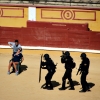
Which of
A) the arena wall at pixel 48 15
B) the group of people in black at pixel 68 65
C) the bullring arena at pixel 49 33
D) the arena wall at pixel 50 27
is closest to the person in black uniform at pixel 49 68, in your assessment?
the group of people in black at pixel 68 65

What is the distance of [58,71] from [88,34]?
3.36 meters

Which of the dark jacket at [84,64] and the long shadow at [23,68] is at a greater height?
the dark jacket at [84,64]

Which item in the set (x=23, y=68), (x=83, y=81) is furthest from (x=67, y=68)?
(x=23, y=68)

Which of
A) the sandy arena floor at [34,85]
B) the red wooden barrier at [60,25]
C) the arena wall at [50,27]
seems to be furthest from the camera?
the red wooden barrier at [60,25]

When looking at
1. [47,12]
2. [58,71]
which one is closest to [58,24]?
[47,12]

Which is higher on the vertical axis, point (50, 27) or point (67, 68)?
point (50, 27)

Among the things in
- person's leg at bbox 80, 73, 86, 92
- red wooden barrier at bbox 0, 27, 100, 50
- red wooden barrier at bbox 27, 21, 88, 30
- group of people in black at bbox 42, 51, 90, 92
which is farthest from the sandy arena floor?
red wooden barrier at bbox 27, 21, 88, 30

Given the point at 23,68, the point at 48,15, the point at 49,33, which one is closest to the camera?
the point at 23,68

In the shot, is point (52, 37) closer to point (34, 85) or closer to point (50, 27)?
point (50, 27)

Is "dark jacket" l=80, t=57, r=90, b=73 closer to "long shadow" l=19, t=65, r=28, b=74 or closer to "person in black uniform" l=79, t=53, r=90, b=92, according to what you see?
"person in black uniform" l=79, t=53, r=90, b=92

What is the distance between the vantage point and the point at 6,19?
16.9m

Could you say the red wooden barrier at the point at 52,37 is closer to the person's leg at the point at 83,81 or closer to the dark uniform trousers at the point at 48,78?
the person's leg at the point at 83,81

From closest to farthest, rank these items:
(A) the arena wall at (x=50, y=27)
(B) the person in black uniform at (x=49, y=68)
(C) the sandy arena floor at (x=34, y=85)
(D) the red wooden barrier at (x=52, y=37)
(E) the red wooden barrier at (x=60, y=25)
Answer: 1. (C) the sandy arena floor at (x=34, y=85)
2. (B) the person in black uniform at (x=49, y=68)
3. (D) the red wooden barrier at (x=52, y=37)
4. (A) the arena wall at (x=50, y=27)
5. (E) the red wooden barrier at (x=60, y=25)

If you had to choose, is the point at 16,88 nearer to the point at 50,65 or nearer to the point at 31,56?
the point at 50,65
